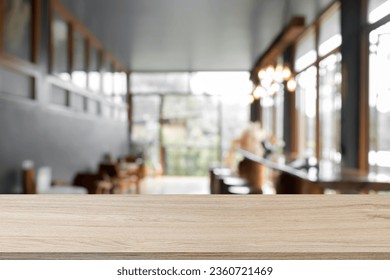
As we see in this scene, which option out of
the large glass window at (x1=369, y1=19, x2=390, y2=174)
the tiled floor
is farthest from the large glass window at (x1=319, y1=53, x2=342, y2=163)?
the tiled floor

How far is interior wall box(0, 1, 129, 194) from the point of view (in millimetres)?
957

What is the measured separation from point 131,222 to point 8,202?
0.06 metres

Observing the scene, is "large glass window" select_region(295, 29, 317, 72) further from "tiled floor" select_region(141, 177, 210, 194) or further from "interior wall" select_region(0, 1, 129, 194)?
"tiled floor" select_region(141, 177, 210, 194)

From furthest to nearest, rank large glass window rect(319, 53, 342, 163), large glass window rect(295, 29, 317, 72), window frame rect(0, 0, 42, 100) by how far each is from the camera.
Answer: large glass window rect(319, 53, 342, 163) < large glass window rect(295, 29, 317, 72) < window frame rect(0, 0, 42, 100)

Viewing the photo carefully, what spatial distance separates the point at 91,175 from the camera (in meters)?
1.34

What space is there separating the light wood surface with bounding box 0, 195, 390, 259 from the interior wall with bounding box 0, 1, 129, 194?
0.66m

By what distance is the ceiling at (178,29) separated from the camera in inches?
27.2

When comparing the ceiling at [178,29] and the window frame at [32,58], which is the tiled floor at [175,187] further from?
the window frame at [32,58]

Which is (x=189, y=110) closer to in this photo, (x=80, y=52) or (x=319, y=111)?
(x=80, y=52)

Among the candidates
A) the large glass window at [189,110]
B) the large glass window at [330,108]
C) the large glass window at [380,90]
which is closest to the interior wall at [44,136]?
the large glass window at [189,110]

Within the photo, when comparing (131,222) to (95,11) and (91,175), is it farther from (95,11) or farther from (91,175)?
(91,175)

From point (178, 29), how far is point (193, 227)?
27.4 inches

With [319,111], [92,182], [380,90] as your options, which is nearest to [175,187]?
[380,90]
